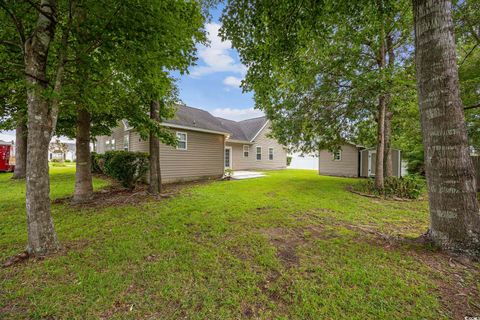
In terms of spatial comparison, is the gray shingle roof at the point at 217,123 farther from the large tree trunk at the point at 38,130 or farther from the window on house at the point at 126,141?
the large tree trunk at the point at 38,130

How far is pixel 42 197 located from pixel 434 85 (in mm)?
5893

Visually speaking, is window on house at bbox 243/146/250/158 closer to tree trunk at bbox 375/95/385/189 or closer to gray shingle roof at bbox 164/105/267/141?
gray shingle roof at bbox 164/105/267/141

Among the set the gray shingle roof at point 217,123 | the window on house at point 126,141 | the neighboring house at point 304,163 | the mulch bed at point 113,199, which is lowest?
the mulch bed at point 113,199

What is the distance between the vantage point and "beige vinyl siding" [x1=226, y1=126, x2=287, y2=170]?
17.4 meters

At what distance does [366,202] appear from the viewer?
667 cm

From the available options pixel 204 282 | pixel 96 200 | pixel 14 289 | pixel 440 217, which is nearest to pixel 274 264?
pixel 204 282

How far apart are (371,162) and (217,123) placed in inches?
459

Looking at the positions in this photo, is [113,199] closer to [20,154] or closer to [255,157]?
[20,154]

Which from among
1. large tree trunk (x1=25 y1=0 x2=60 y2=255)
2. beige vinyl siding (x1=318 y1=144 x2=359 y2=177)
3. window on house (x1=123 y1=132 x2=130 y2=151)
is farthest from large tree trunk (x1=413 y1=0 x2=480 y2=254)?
window on house (x1=123 y1=132 x2=130 y2=151)

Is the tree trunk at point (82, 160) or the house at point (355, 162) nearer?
the tree trunk at point (82, 160)

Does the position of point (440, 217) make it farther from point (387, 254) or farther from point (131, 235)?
point (131, 235)

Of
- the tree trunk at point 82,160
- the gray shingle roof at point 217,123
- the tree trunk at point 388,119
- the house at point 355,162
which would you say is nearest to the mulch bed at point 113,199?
the tree trunk at point 82,160

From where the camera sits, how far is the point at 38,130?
2842mm

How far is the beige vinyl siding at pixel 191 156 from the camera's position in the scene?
10.3 meters
